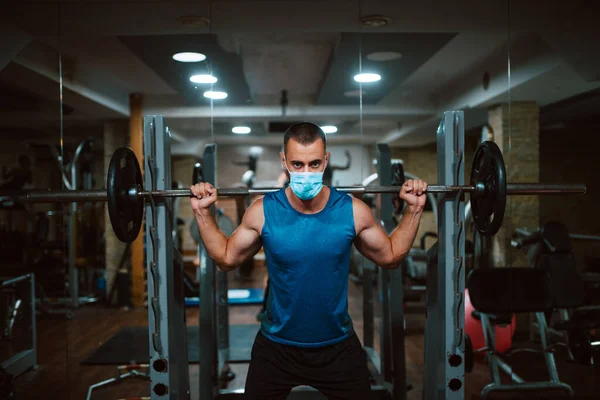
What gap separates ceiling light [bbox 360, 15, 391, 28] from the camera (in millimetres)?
3330

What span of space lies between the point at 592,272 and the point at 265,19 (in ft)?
10.2

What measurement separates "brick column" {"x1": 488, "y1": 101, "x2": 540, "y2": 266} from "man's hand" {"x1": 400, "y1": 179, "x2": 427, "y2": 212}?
6.63 ft

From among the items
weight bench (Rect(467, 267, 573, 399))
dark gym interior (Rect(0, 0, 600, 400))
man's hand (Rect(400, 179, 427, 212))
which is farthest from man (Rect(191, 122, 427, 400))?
weight bench (Rect(467, 267, 573, 399))

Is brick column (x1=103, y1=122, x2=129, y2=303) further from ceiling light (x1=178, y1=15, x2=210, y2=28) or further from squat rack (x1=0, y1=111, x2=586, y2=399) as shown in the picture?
squat rack (x1=0, y1=111, x2=586, y2=399)

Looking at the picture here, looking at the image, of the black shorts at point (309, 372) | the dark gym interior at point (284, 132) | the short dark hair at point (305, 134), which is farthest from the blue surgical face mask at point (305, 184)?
the dark gym interior at point (284, 132)

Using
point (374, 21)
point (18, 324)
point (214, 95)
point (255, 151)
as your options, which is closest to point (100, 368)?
point (18, 324)

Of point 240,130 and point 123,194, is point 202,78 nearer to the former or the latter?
point 240,130

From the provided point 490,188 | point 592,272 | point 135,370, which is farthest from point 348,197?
point 592,272

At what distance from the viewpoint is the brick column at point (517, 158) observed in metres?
3.63

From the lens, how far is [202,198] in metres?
1.92

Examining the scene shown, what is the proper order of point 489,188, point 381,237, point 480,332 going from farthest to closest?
point 480,332 → point 489,188 → point 381,237

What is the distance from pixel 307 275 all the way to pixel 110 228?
2569mm

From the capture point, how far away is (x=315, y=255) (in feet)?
5.49

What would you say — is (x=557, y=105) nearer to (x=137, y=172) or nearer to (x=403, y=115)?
(x=403, y=115)
